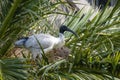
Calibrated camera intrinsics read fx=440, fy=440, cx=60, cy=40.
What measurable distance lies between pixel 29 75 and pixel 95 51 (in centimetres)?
Result: 66

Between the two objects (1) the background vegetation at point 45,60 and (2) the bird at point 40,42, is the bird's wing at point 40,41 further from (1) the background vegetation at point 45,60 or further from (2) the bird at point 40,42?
(1) the background vegetation at point 45,60

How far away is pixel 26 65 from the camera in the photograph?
2906 millimetres

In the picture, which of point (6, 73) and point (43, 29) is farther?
point (43, 29)

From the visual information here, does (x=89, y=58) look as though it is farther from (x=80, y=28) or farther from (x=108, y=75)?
(x=80, y=28)

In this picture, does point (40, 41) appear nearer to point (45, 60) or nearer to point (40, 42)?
point (40, 42)

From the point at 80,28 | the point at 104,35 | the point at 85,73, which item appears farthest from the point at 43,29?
the point at 85,73

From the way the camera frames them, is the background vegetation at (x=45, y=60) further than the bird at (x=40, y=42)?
No

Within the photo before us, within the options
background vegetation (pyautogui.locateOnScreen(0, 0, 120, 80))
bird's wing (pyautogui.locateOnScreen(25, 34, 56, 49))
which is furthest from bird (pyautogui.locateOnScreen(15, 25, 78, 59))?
background vegetation (pyautogui.locateOnScreen(0, 0, 120, 80))

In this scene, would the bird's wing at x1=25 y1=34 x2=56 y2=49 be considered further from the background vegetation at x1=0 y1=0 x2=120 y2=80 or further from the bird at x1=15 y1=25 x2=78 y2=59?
the background vegetation at x1=0 y1=0 x2=120 y2=80

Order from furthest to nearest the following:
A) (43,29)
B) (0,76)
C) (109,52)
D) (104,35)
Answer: (43,29) → (104,35) → (109,52) → (0,76)

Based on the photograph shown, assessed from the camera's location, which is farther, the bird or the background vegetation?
the bird

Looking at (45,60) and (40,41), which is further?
(40,41)

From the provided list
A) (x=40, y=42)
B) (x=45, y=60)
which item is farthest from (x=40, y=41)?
(x=45, y=60)

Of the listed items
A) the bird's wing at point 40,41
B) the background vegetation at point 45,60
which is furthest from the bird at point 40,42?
the background vegetation at point 45,60
